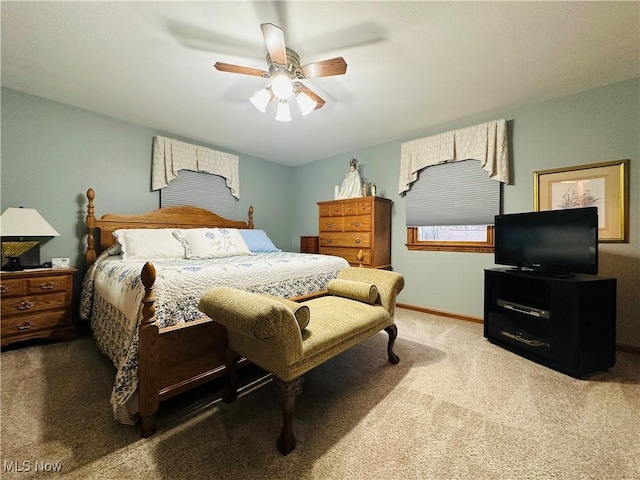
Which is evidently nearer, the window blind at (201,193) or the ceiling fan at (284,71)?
the ceiling fan at (284,71)

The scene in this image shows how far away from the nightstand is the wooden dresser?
308 centimetres

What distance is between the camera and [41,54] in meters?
2.05

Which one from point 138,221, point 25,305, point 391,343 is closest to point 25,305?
point 25,305

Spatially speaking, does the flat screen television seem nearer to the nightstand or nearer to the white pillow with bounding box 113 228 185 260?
the white pillow with bounding box 113 228 185 260

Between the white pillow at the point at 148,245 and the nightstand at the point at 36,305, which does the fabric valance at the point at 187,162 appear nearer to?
the white pillow at the point at 148,245

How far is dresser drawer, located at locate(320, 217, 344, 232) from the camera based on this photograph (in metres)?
3.99

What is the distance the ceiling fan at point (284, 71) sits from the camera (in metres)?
1.67

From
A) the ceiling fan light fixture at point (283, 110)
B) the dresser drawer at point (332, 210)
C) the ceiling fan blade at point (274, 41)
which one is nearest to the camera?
the ceiling fan blade at point (274, 41)

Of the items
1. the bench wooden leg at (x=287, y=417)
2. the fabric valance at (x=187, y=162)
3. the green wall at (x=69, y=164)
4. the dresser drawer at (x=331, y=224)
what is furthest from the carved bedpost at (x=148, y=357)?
the dresser drawer at (x=331, y=224)

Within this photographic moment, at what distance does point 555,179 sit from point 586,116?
2.06 feet

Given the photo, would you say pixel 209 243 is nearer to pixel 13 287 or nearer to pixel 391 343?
pixel 13 287

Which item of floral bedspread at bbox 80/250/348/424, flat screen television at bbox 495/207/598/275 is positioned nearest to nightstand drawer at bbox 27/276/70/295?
floral bedspread at bbox 80/250/348/424

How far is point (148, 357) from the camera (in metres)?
1.37

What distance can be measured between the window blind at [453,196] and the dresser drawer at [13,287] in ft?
14.0
